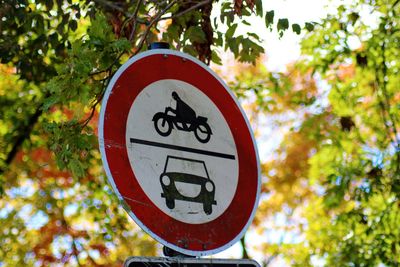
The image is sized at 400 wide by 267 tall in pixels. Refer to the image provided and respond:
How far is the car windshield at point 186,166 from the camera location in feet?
9.93

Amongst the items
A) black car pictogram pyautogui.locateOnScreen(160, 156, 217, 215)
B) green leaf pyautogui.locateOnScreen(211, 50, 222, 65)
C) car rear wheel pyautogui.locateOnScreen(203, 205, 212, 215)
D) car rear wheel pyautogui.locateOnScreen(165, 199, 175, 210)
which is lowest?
car rear wheel pyautogui.locateOnScreen(203, 205, 212, 215)

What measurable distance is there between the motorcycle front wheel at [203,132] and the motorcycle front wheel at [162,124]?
0.13m

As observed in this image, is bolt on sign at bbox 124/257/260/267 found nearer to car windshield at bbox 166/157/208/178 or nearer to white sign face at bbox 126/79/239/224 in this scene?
white sign face at bbox 126/79/239/224

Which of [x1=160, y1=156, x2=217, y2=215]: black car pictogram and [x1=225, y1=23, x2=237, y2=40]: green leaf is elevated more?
[x1=225, y1=23, x2=237, y2=40]: green leaf

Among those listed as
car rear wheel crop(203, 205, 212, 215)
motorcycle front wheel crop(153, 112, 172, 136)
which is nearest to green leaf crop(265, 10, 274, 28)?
motorcycle front wheel crop(153, 112, 172, 136)

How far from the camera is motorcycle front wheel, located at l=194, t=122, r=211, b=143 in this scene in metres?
3.21

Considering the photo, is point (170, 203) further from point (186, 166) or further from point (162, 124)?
point (162, 124)

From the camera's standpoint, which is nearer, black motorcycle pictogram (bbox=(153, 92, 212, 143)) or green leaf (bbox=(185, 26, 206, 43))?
black motorcycle pictogram (bbox=(153, 92, 212, 143))

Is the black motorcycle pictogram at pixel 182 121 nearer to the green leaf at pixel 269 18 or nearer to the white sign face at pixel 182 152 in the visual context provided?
the white sign face at pixel 182 152

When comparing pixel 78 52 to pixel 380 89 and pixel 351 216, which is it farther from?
pixel 380 89

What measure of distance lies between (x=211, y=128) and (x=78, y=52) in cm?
137

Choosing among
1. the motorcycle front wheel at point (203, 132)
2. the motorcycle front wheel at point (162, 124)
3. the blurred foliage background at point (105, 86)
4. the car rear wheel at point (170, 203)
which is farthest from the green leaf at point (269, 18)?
the car rear wheel at point (170, 203)

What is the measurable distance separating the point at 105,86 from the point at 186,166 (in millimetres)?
1719

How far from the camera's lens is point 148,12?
19.1 feet
